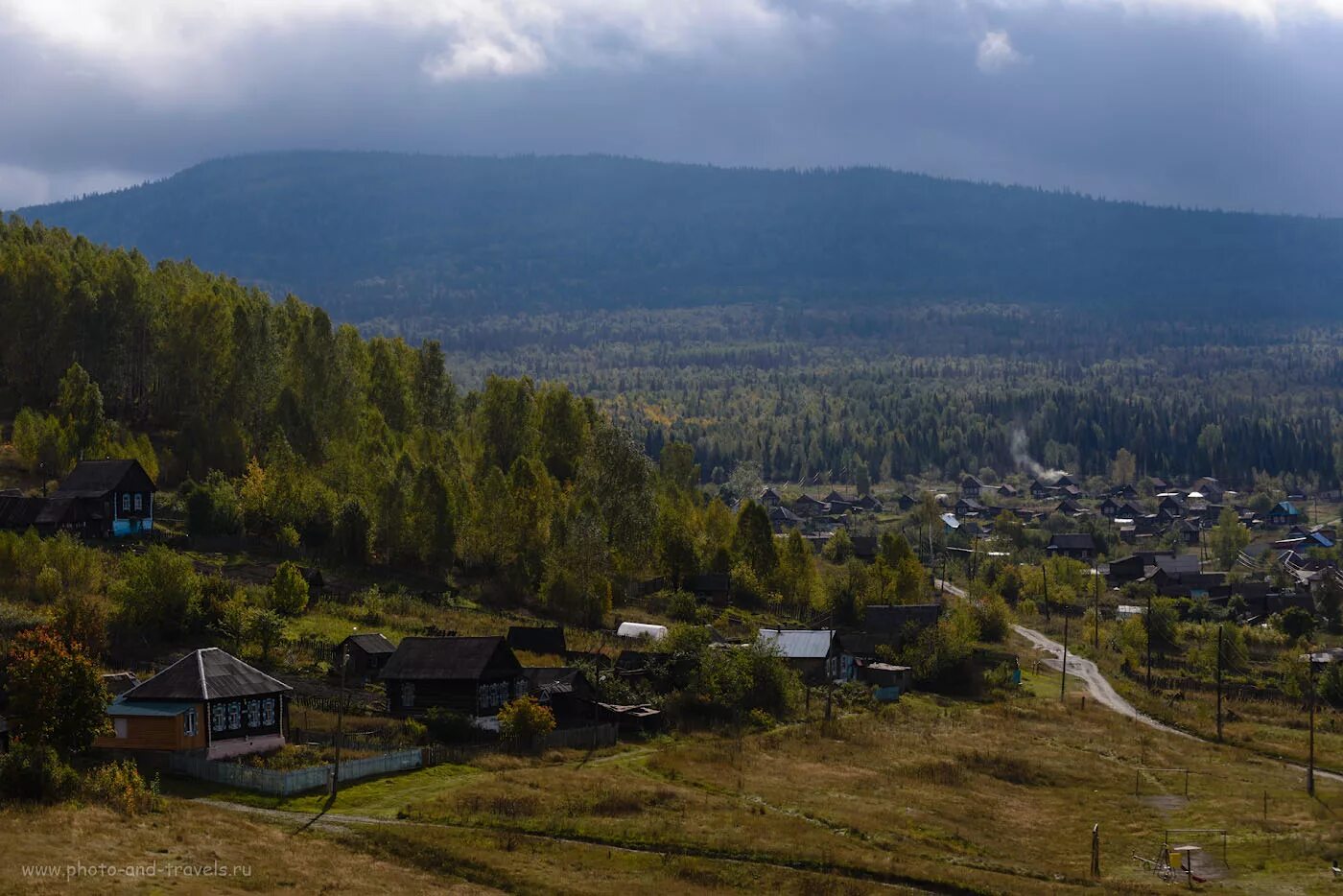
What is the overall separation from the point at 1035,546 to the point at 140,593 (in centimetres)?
13459

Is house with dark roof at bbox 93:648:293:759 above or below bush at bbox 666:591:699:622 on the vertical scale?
above

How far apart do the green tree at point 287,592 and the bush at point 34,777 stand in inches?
1346

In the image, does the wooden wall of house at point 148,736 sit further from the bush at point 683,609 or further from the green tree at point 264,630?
the bush at point 683,609

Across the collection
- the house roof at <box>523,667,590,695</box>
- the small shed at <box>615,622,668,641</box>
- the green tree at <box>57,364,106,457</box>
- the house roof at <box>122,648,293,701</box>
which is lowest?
the small shed at <box>615,622,668,641</box>

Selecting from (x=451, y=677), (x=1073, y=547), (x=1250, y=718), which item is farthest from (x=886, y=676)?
(x=1073, y=547)

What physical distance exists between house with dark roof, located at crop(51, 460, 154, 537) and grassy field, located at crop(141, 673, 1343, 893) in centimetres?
4398

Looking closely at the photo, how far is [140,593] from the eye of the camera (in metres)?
78.1

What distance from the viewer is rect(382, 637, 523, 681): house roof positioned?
239 ft

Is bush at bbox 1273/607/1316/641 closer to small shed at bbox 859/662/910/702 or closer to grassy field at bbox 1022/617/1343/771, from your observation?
grassy field at bbox 1022/617/1343/771

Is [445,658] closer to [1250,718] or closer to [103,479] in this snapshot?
[103,479]

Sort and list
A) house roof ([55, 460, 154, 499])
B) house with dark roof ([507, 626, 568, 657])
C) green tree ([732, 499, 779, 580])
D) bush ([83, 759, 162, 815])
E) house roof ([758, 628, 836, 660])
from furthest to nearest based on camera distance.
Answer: green tree ([732, 499, 779, 580])
house roof ([55, 460, 154, 499])
house roof ([758, 628, 836, 660])
house with dark roof ([507, 626, 568, 657])
bush ([83, 759, 162, 815])

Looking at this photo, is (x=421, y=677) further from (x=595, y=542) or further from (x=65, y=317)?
(x=65, y=317)

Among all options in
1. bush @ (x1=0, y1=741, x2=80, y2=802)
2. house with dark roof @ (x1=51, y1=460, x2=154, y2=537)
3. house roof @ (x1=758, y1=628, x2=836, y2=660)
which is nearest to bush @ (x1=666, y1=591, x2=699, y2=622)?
house roof @ (x1=758, y1=628, x2=836, y2=660)

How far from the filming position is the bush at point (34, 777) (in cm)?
5091
